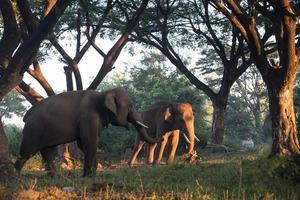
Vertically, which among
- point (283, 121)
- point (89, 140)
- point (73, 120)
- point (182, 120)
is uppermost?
point (182, 120)

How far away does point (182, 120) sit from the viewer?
18406 millimetres

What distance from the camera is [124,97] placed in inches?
520

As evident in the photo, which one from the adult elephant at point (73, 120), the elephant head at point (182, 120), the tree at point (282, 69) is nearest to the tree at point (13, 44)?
the adult elephant at point (73, 120)

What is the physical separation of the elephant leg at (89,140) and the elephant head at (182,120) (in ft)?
21.7

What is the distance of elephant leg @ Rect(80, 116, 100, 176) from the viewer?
11938 millimetres

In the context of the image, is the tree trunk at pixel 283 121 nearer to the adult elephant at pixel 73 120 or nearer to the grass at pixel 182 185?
the grass at pixel 182 185

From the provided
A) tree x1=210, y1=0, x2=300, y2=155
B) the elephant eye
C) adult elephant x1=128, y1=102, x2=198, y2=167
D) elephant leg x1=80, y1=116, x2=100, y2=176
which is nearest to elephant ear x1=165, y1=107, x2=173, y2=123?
adult elephant x1=128, y1=102, x2=198, y2=167

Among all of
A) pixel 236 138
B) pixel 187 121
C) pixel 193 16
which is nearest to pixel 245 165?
pixel 187 121

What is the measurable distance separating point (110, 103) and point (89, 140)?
1.16 metres

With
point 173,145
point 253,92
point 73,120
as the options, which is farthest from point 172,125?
point 253,92

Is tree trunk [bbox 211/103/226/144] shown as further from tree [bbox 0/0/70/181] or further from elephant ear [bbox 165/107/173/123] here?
tree [bbox 0/0/70/181]

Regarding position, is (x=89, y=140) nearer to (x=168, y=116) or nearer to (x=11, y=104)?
(x=168, y=116)

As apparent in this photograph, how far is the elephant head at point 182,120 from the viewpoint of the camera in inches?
724

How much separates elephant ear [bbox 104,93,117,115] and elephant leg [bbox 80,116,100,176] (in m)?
0.47
